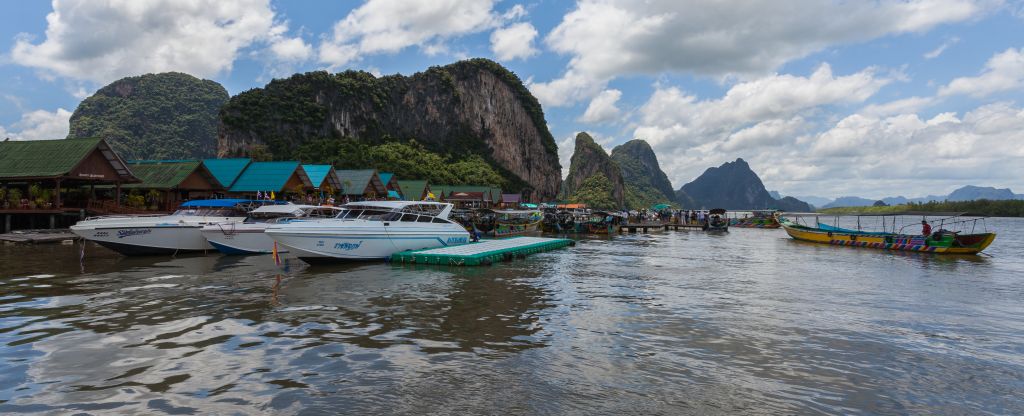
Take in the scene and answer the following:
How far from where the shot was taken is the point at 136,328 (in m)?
10.7

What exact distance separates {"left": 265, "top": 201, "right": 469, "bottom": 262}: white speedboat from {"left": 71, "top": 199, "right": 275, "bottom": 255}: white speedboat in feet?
14.6

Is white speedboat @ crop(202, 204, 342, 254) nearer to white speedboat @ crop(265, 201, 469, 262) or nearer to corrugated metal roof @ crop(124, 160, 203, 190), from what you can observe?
white speedboat @ crop(265, 201, 469, 262)

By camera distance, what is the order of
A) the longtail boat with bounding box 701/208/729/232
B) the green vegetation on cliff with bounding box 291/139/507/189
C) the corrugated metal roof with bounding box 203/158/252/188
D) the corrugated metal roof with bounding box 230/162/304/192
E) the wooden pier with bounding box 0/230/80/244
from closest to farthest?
the wooden pier with bounding box 0/230/80/244 < the corrugated metal roof with bounding box 230/162/304/192 < the corrugated metal roof with bounding box 203/158/252/188 < the longtail boat with bounding box 701/208/729/232 < the green vegetation on cliff with bounding box 291/139/507/189

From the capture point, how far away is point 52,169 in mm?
32219

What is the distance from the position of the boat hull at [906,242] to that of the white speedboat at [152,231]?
4190 centimetres

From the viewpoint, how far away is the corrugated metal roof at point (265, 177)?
4444 centimetres

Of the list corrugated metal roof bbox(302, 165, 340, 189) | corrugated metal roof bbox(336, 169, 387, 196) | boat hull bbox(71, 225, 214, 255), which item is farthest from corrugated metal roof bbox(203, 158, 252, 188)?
boat hull bbox(71, 225, 214, 255)

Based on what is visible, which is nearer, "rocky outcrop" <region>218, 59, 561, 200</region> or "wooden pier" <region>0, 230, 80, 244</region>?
"wooden pier" <region>0, 230, 80, 244</region>

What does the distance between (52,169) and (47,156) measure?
86.5 inches

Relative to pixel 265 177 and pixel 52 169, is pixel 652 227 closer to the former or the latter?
pixel 265 177

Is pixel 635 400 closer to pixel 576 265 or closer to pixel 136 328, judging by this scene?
pixel 136 328

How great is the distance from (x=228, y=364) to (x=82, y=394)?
1881mm

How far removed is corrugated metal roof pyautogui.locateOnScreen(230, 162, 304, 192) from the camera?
44.4 meters

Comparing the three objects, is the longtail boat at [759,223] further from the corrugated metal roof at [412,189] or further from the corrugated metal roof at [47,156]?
the corrugated metal roof at [47,156]
